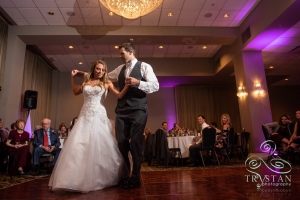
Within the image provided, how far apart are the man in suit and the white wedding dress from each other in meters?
2.35

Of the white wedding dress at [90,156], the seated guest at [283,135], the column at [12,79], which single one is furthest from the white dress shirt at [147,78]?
the column at [12,79]

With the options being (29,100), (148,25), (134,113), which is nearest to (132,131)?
(134,113)

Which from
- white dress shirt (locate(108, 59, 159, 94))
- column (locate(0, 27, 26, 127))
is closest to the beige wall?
column (locate(0, 27, 26, 127))

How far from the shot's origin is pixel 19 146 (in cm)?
381

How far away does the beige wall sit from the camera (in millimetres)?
9094

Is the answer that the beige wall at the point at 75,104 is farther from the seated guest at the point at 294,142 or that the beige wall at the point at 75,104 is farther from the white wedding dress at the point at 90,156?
the white wedding dress at the point at 90,156

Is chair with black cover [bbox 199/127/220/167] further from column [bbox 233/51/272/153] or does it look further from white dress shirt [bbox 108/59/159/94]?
white dress shirt [bbox 108/59/159/94]

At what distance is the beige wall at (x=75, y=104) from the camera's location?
29.8 ft

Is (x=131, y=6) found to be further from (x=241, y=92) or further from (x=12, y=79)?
(x=241, y=92)

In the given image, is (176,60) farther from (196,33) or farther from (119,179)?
(119,179)

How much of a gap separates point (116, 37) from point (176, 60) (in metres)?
3.23

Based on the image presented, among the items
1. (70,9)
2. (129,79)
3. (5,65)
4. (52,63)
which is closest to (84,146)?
(129,79)

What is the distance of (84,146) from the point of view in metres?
1.78

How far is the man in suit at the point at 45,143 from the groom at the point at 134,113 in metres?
2.53
